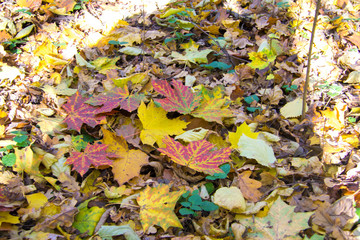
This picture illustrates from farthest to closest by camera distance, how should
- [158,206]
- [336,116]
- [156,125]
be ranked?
[336,116] < [156,125] < [158,206]

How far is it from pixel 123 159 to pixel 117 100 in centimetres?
43

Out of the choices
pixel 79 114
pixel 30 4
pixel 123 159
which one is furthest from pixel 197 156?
pixel 30 4

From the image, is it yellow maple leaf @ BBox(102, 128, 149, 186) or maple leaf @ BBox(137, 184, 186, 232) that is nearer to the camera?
maple leaf @ BBox(137, 184, 186, 232)

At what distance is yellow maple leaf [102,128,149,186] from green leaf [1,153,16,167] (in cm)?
53

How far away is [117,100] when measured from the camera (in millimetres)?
1819

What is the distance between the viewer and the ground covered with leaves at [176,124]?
1.36 m

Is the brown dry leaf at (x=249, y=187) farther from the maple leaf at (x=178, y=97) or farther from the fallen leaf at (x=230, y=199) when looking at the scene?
the maple leaf at (x=178, y=97)

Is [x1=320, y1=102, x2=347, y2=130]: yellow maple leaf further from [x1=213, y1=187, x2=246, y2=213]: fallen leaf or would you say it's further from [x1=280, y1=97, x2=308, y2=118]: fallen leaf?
[x1=213, y1=187, x2=246, y2=213]: fallen leaf

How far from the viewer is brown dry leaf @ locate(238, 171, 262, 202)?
1.49m

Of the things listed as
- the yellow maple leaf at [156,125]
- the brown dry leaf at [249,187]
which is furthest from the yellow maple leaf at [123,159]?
the brown dry leaf at [249,187]

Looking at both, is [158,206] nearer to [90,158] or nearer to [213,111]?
[90,158]

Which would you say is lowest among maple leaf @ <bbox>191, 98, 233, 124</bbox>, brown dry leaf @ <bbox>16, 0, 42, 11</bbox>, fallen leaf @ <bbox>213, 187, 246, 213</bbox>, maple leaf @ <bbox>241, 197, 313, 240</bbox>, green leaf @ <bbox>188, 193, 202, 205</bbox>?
maple leaf @ <bbox>241, 197, 313, 240</bbox>

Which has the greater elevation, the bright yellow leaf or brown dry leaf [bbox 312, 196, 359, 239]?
the bright yellow leaf

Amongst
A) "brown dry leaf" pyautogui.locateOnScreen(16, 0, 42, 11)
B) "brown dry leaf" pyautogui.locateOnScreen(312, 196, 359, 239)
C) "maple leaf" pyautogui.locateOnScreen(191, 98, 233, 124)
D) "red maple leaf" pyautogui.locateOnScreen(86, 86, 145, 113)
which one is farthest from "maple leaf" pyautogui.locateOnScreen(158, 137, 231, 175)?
"brown dry leaf" pyautogui.locateOnScreen(16, 0, 42, 11)
